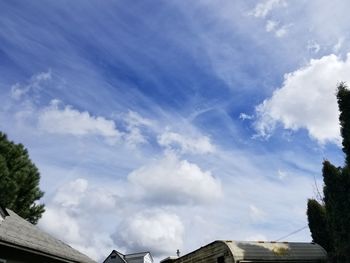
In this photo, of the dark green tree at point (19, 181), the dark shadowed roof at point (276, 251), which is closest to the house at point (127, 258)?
the dark green tree at point (19, 181)

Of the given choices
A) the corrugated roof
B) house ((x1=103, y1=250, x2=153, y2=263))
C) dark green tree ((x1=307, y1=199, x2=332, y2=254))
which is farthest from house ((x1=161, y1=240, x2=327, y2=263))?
house ((x1=103, y1=250, x2=153, y2=263))

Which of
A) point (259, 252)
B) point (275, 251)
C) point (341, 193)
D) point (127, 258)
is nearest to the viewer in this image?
point (341, 193)

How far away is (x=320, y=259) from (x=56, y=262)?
1390 cm

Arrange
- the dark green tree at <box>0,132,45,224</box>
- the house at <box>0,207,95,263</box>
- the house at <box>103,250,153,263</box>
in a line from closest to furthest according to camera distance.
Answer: the house at <box>0,207,95,263</box> < the dark green tree at <box>0,132,45,224</box> < the house at <box>103,250,153,263</box>

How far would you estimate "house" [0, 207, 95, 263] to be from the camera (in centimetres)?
1405

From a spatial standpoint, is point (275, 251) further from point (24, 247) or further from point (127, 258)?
point (127, 258)

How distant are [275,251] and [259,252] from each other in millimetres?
1025

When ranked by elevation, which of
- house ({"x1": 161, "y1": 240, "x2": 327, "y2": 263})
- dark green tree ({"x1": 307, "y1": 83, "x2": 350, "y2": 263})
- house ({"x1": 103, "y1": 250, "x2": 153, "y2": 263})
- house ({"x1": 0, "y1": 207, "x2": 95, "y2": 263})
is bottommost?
house ({"x1": 0, "y1": 207, "x2": 95, "y2": 263})

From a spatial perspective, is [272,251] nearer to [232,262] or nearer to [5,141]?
[232,262]

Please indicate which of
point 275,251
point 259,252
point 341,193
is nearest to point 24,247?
point 259,252

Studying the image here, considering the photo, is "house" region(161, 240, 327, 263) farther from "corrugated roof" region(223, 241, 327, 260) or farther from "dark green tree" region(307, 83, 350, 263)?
"dark green tree" region(307, 83, 350, 263)

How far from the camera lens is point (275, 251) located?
21.7 metres

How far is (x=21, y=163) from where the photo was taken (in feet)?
111

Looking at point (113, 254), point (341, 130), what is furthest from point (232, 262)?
point (113, 254)
